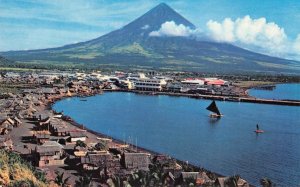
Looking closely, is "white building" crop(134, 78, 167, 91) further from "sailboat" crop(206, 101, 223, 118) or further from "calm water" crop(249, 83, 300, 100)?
"sailboat" crop(206, 101, 223, 118)

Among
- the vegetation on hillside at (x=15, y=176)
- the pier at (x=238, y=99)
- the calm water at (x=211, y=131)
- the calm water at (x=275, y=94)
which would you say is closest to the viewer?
the vegetation on hillside at (x=15, y=176)

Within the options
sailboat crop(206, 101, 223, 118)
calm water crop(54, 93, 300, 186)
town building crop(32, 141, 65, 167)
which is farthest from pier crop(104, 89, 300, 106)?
town building crop(32, 141, 65, 167)

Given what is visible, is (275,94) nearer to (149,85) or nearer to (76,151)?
(149,85)

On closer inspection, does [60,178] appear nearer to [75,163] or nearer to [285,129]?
[75,163]

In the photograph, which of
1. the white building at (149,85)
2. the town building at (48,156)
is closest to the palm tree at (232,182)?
the town building at (48,156)

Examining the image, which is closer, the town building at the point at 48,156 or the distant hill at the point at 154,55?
the town building at the point at 48,156

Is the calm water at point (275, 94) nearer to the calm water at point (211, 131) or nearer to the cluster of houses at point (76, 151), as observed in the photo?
the calm water at point (211, 131)
